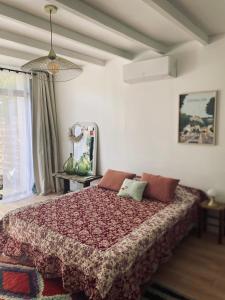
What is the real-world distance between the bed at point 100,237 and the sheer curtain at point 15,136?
1673mm

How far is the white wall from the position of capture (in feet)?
10.5

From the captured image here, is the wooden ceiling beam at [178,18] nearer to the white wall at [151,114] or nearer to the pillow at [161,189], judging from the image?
the white wall at [151,114]

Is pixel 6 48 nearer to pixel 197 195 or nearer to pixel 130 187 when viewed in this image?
pixel 130 187

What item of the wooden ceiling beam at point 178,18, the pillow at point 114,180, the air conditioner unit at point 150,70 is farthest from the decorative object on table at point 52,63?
the pillow at point 114,180

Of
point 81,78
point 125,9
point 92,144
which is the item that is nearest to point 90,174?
point 92,144

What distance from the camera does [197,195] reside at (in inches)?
126

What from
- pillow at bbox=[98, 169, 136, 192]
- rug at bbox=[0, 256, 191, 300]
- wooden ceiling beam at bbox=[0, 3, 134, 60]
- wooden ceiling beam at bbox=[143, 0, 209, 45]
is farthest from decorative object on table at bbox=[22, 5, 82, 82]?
rug at bbox=[0, 256, 191, 300]

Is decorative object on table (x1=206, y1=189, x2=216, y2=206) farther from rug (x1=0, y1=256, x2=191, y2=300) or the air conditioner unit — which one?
the air conditioner unit

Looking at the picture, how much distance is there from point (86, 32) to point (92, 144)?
1.97 meters

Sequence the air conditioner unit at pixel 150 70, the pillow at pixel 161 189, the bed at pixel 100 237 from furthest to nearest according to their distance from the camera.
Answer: the air conditioner unit at pixel 150 70 → the pillow at pixel 161 189 → the bed at pixel 100 237

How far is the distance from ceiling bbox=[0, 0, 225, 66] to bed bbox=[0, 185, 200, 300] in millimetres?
1921

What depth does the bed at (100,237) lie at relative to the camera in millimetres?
1900

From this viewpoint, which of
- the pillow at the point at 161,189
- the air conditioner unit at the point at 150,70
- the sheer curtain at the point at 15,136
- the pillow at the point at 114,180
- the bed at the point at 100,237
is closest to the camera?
the bed at the point at 100,237

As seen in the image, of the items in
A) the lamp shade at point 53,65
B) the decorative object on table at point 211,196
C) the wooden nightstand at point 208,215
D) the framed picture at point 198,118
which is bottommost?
the wooden nightstand at point 208,215
